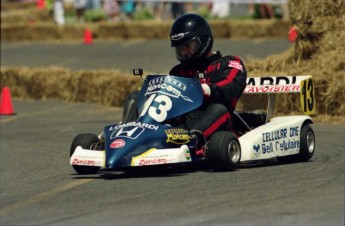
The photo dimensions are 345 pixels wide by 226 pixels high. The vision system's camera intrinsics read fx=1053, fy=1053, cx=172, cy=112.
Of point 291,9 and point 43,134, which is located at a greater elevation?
point 291,9

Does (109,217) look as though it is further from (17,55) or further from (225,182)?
(17,55)

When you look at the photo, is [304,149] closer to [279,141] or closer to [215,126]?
[279,141]

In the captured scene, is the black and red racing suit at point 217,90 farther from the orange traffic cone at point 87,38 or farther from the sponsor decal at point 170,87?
the orange traffic cone at point 87,38

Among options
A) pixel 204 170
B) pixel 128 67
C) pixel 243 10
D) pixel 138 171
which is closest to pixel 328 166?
pixel 204 170

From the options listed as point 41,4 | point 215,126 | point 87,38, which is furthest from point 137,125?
point 41,4

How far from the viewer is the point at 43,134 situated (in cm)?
1340

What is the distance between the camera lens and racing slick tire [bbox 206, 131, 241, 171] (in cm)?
879

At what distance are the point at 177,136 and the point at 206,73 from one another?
1.18 meters

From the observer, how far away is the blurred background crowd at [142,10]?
2725cm

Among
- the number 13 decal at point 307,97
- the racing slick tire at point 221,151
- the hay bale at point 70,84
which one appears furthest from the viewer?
the hay bale at point 70,84

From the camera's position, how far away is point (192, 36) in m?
9.66

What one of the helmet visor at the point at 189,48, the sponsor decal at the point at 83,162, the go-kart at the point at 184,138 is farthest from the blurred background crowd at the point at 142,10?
the sponsor decal at the point at 83,162

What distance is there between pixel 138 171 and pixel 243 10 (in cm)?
2445

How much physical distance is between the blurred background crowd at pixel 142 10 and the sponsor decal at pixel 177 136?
17.6 meters
